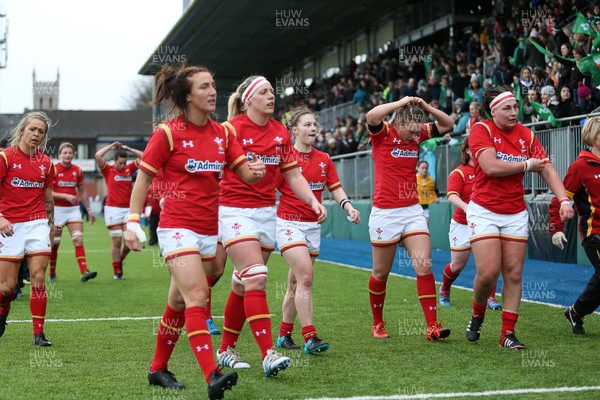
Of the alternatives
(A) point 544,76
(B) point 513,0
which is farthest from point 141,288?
(B) point 513,0

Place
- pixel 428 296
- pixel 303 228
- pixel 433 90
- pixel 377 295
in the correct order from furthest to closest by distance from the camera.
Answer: pixel 433 90
pixel 377 295
pixel 428 296
pixel 303 228

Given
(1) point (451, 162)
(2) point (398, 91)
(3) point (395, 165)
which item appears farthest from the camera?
(2) point (398, 91)

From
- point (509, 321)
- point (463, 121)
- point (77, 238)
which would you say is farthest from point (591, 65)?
point (77, 238)

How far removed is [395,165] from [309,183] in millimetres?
820

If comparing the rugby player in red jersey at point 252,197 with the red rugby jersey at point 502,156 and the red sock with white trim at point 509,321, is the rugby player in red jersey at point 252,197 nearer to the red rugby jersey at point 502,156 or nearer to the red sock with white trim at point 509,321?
the red rugby jersey at point 502,156

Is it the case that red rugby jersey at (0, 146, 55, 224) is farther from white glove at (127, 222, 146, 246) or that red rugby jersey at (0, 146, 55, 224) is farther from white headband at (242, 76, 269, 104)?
white glove at (127, 222, 146, 246)

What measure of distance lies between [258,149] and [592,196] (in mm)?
3130

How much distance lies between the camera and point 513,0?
23125 millimetres

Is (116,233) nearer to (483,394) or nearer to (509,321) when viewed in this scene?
(509,321)

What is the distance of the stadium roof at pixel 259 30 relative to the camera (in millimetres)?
29375

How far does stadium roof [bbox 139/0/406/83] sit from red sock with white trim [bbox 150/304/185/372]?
2284 centimetres

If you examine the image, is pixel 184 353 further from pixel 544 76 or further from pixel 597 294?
pixel 544 76

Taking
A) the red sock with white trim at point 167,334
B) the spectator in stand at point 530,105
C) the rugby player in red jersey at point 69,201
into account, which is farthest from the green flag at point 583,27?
the red sock with white trim at point 167,334

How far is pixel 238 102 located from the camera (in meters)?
7.03
